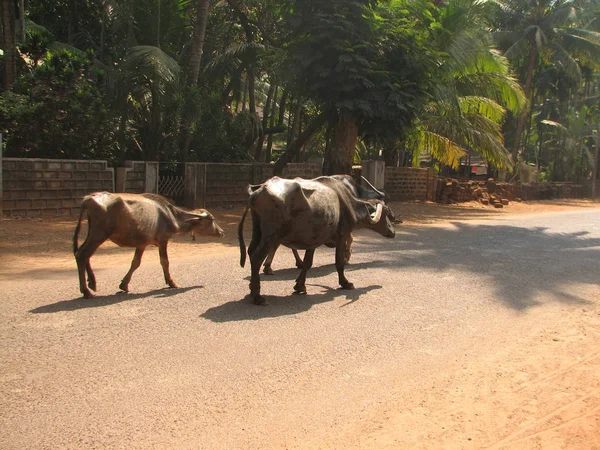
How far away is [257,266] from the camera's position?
22.1 ft

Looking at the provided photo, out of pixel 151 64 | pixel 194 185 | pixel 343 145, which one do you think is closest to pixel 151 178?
pixel 194 185

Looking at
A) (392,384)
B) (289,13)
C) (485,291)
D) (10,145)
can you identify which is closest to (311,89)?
(289,13)

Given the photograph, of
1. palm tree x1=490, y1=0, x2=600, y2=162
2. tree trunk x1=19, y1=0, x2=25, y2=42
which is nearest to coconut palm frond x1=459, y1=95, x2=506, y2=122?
palm tree x1=490, y1=0, x2=600, y2=162

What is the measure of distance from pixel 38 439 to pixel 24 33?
49.3 feet

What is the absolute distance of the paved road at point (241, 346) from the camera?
402cm

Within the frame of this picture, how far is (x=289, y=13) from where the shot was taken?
54.0 ft

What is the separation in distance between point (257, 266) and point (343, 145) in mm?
11227

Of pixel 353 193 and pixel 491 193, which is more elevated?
pixel 353 193

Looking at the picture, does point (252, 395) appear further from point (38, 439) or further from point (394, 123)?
point (394, 123)

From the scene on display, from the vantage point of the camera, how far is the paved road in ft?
13.2

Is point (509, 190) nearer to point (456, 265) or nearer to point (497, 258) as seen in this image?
point (497, 258)

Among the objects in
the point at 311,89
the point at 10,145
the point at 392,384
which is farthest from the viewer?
the point at 311,89

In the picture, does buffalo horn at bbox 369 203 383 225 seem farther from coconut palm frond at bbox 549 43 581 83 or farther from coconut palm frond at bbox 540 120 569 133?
coconut palm frond at bbox 540 120 569 133

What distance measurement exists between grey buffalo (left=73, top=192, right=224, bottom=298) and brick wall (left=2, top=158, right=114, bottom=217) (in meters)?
5.68
